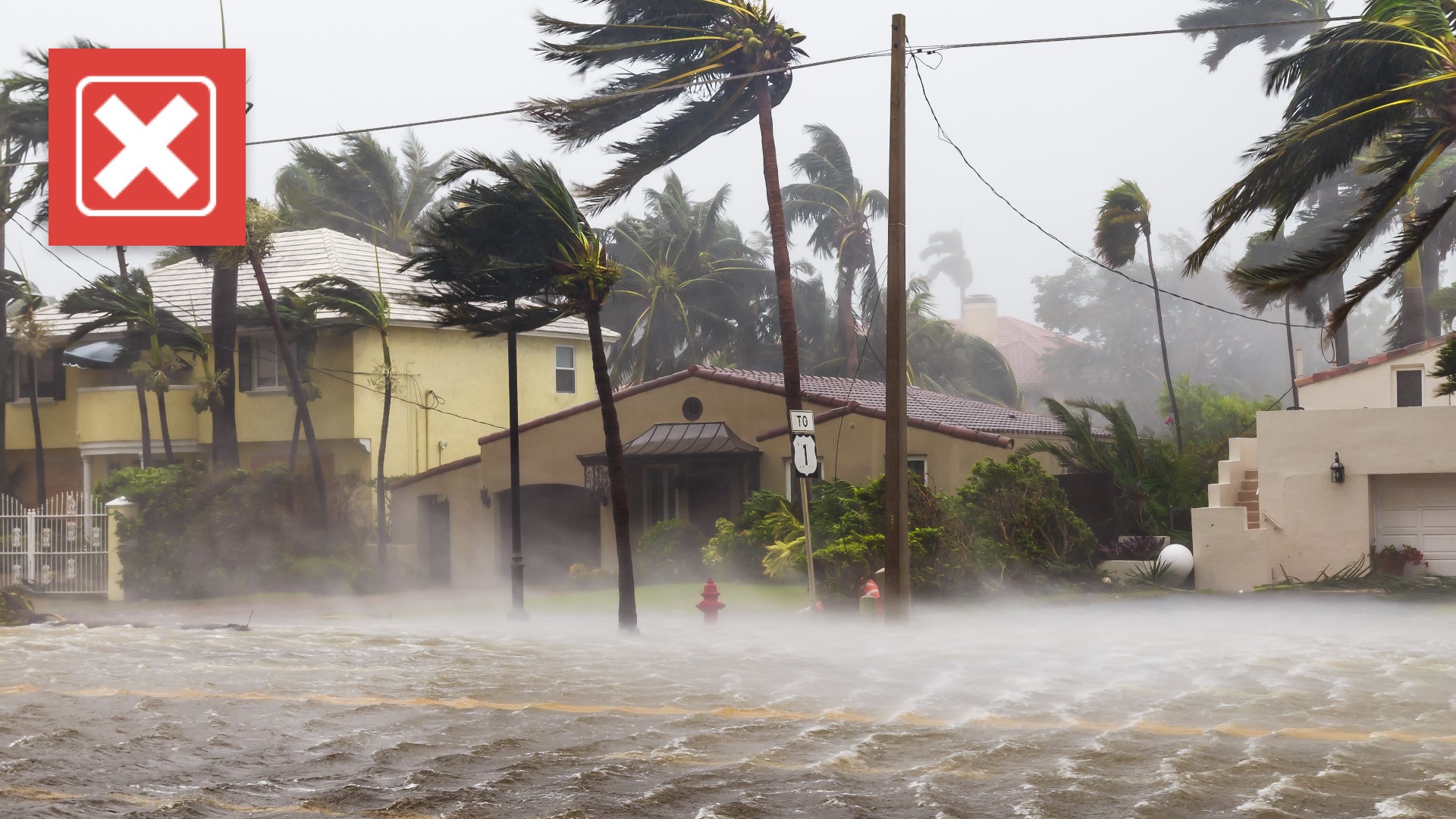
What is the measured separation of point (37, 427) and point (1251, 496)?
28.9m

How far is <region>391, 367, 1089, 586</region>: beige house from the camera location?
2734cm

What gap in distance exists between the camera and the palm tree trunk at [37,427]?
37.2 metres

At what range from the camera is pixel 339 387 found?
33.7 meters

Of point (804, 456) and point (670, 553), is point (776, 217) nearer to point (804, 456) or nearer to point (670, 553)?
point (670, 553)

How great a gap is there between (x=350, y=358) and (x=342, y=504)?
4169 millimetres

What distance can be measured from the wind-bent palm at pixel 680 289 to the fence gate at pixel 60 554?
22.4m

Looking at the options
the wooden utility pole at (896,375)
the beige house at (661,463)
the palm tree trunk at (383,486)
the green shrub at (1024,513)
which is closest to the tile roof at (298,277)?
the palm tree trunk at (383,486)

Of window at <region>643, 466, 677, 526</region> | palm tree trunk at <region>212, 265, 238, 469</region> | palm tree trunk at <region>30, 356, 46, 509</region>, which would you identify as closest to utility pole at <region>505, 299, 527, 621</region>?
window at <region>643, 466, 677, 526</region>

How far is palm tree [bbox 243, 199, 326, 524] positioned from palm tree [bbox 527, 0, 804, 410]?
685 cm

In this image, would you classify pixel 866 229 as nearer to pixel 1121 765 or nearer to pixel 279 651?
pixel 279 651

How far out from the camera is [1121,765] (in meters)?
9.96

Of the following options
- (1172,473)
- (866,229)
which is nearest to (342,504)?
(1172,473)

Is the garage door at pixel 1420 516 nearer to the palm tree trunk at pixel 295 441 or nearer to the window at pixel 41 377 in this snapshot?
the palm tree trunk at pixel 295 441

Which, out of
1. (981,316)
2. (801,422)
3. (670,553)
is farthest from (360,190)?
(981,316)
